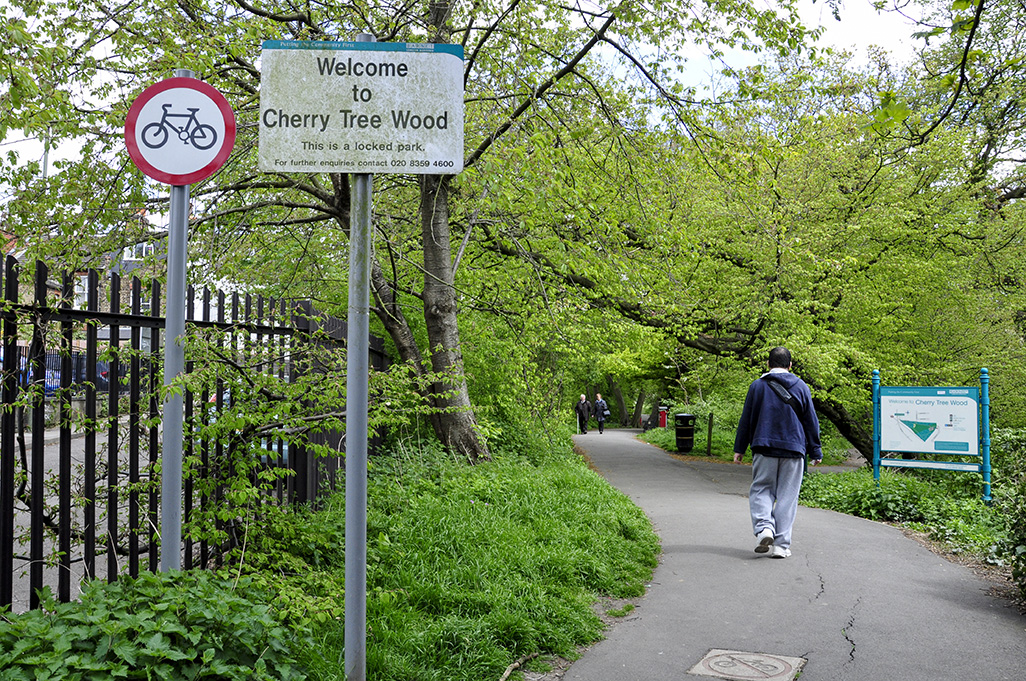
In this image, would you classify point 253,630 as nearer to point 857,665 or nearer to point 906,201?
point 857,665

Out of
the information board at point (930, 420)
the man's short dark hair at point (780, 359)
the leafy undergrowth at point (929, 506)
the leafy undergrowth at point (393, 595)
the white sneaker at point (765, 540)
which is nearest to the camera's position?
the leafy undergrowth at point (393, 595)

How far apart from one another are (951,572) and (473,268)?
7502mm

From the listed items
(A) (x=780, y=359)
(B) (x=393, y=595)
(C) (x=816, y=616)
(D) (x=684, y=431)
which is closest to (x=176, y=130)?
(B) (x=393, y=595)

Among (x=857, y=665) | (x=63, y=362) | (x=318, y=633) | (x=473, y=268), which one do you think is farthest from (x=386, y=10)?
(x=857, y=665)

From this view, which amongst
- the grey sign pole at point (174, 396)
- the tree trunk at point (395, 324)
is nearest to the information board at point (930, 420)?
the tree trunk at point (395, 324)

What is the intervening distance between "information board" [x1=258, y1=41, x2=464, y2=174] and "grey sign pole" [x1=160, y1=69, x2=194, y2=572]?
2.53ft

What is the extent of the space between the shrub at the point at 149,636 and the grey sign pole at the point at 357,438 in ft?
1.04

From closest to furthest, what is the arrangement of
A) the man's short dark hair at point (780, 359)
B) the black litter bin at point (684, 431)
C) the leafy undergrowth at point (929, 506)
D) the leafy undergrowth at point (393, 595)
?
the leafy undergrowth at point (393, 595), the man's short dark hair at point (780, 359), the leafy undergrowth at point (929, 506), the black litter bin at point (684, 431)

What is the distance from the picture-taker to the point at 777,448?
7.35 metres

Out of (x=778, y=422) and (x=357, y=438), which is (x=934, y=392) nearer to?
(x=778, y=422)

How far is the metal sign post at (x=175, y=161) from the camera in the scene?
3.61 m

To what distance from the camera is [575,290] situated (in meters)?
11.4

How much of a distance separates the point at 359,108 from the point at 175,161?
104 cm

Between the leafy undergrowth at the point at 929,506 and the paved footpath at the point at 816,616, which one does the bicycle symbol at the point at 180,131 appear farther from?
the leafy undergrowth at the point at 929,506
